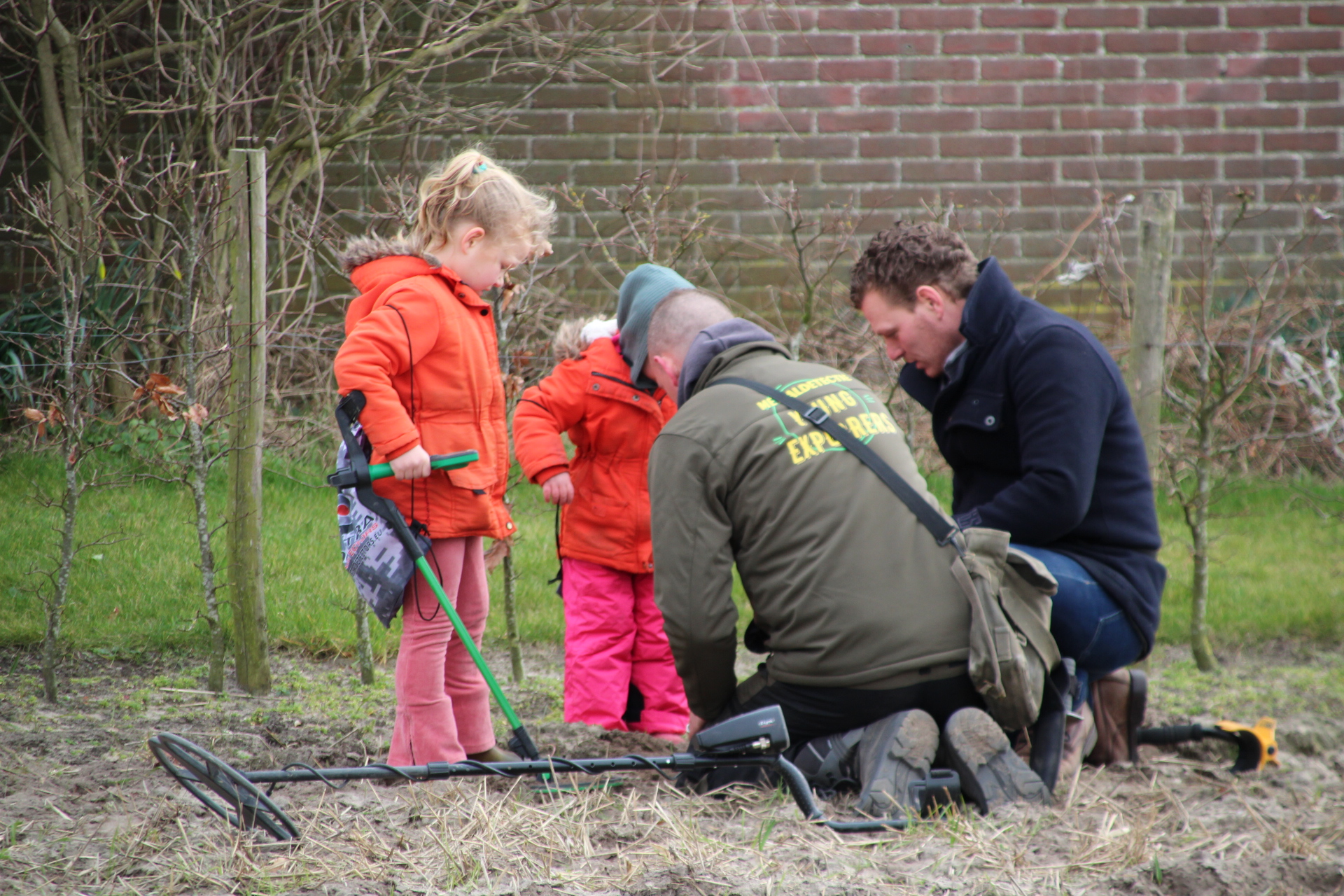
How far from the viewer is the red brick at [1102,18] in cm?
742

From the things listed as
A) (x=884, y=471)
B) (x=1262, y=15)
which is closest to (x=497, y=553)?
(x=884, y=471)

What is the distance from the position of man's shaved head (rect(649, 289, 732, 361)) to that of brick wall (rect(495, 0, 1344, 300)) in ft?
12.9

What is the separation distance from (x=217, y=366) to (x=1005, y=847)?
129 inches

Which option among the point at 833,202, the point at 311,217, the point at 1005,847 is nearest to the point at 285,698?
the point at 1005,847

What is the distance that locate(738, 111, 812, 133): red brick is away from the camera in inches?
287

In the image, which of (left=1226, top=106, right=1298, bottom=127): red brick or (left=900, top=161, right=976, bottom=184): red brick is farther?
(left=1226, top=106, right=1298, bottom=127): red brick

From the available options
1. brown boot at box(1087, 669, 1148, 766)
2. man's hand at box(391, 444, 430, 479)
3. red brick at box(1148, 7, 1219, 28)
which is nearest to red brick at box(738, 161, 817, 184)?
red brick at box(1148, 7, 1219, 28)

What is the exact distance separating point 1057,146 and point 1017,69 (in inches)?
22.5

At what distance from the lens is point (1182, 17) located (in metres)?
7.50

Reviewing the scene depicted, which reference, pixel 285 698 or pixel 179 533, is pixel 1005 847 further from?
pixel 179 533

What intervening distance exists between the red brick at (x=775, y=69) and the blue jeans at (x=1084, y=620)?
467 centimetres

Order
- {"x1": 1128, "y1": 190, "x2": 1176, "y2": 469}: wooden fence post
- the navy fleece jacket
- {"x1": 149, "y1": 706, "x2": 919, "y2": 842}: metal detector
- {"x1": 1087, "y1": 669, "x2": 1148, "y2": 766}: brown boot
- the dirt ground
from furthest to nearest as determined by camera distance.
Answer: {"x1": 1128, "y1": 190, "x2": 1176, "y2": 469}: wooden fence post
{"x1": 1087, "y1": 669, "x2": 1148, "y2": 766}: brown boot
the navy fleece jacket
{"x1": 149, "y1": 706, "x2": 919, "y2": 842}: metal detector
the dirt ground

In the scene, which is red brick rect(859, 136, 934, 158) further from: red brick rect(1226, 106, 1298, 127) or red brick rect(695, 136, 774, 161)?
red brick rect(1226, 106, 1298, 127)

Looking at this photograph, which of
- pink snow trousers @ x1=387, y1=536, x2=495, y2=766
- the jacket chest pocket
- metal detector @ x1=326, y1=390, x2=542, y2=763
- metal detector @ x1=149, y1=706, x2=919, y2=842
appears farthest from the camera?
the jacket chest pocket
